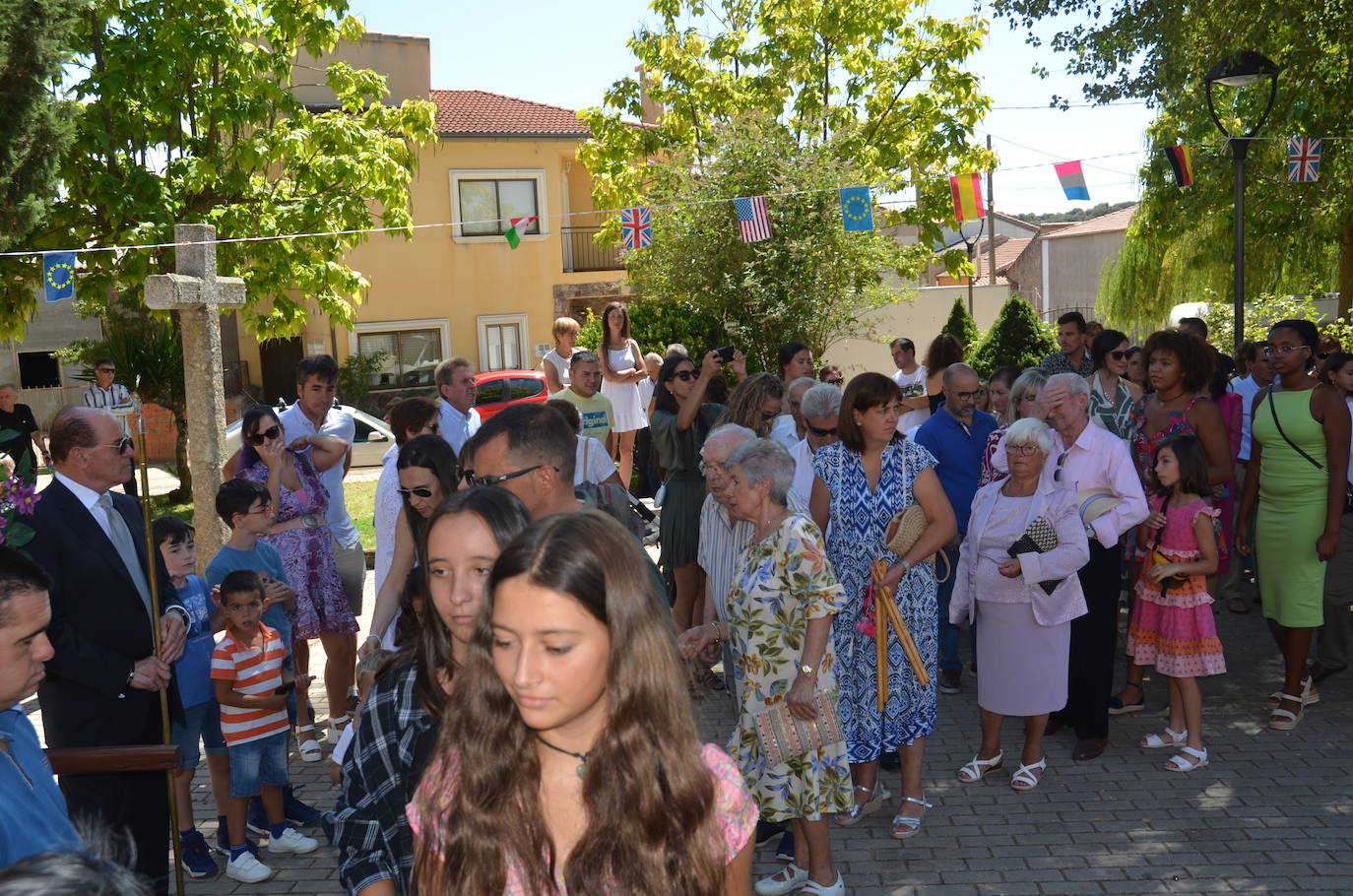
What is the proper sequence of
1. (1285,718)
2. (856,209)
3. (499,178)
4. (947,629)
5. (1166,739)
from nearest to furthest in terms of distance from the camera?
(1166,739), (1285,718), (947,629), (856,209), (499,178)

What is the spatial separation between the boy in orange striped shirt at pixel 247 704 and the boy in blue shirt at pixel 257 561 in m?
0.21

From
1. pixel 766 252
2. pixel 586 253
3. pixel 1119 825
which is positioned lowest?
pixel 1119 825

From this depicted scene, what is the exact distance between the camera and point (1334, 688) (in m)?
7.29

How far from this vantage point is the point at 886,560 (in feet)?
18.2

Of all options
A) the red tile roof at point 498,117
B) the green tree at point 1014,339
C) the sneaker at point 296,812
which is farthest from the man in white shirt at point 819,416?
the red tile roof at point 498,117

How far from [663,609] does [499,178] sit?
2783cm

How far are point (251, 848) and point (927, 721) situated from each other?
3.17 meters

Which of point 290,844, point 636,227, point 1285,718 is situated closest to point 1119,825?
point 1285,718

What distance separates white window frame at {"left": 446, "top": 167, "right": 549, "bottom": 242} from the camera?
28531 millimetres

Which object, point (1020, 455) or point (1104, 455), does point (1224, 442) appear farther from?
point (1020, 455)

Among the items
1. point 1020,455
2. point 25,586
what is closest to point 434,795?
point 25,586

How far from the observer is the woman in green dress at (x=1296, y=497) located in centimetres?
669

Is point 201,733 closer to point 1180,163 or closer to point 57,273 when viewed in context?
point 1180,163

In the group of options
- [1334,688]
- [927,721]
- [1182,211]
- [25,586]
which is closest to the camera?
[25,586]
